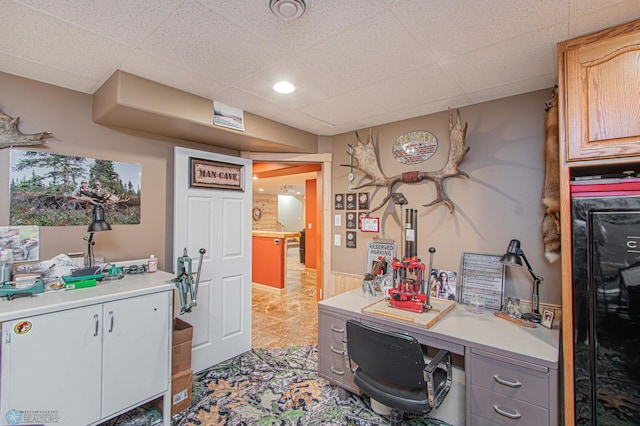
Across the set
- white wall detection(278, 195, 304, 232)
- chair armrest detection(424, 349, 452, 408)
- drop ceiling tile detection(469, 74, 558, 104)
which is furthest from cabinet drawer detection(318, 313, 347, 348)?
white wall detection(278, 195, 304, 232)

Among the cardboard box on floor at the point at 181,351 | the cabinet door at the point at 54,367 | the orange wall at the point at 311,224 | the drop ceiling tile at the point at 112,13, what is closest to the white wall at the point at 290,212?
the orange wall at the point at 311,224

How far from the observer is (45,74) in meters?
1.92

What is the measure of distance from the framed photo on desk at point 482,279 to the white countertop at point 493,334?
116 mm

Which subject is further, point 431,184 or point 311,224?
point 311,224

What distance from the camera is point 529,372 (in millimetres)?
1549

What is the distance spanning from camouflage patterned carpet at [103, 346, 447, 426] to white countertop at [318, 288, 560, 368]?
26.2 inches

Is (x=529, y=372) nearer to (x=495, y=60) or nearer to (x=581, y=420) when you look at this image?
(x=581, y=420)

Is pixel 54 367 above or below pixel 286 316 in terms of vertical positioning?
above

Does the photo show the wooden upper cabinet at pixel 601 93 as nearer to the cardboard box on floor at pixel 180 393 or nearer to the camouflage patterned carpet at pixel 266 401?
the camouflage patterned carpet at pixel 266 401

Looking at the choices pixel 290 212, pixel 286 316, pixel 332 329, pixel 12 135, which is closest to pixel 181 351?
pixel 332 329

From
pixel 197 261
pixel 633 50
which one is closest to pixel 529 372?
pixel 633 50

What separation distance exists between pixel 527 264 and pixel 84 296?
2.85 m

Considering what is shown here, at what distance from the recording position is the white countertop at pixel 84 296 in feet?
4.81

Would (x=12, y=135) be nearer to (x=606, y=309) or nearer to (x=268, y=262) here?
(x=606, y=309)
